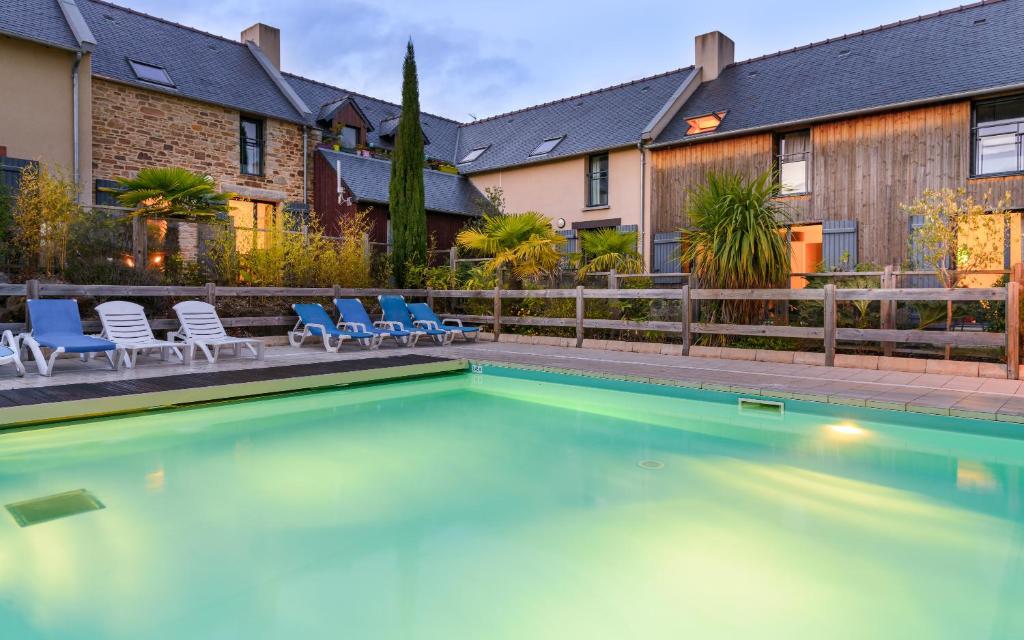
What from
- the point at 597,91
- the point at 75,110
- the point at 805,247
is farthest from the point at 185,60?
the point at 805,247

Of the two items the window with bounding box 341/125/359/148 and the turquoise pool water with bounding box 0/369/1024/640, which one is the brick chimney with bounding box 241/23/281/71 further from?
the turquoise pool water with bounding box 0/369/1024/640

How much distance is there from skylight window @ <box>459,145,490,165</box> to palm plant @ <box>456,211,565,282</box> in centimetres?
921

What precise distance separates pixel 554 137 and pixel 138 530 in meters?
16.4

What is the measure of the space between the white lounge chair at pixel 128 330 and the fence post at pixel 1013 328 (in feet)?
27.5

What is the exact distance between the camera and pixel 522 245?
10.7 m

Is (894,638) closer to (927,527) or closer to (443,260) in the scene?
(927,527)

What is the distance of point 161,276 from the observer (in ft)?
28.7

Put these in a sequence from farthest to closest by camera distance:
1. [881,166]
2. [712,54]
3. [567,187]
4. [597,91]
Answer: [597,91] → [567,187] → [712,54] → [881,166]

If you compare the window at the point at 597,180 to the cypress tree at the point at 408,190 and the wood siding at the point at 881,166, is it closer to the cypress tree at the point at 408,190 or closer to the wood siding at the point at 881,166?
the wood siding at the point at 881,166

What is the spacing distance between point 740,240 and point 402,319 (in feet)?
16.5

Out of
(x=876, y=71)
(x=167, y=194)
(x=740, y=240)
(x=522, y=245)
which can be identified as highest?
(x=876, y=71)

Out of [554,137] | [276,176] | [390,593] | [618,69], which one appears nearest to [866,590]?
[390,593]

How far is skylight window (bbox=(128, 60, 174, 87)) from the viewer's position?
1330 centimetres

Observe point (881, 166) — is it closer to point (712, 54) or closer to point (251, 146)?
point (712, 54)
